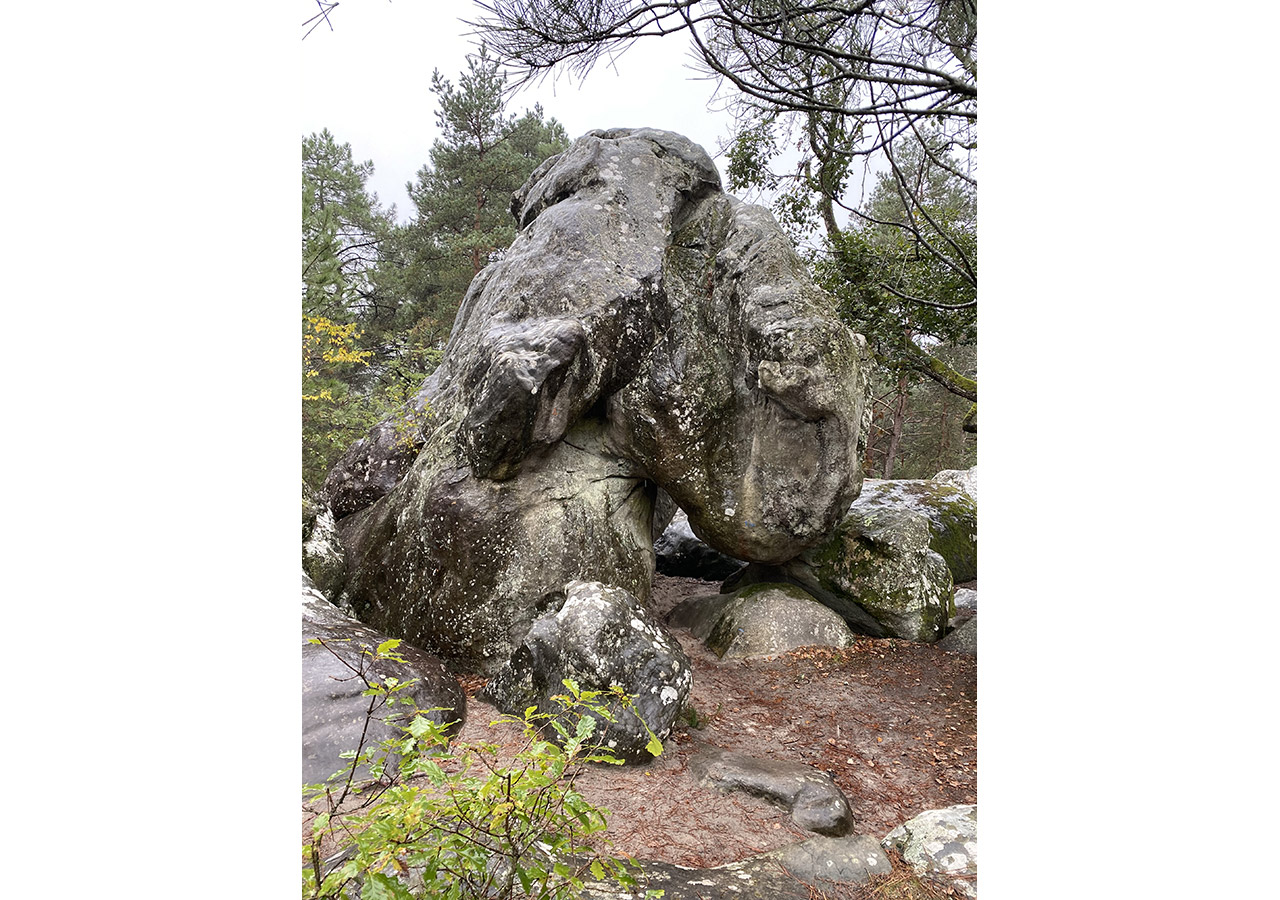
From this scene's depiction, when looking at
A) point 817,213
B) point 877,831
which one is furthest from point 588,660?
point 817,213

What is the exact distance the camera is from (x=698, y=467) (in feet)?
20.1

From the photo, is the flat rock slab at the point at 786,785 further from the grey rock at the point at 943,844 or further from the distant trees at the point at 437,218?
the distant trees at the point at 437,218

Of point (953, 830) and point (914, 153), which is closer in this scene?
point (953, 830)

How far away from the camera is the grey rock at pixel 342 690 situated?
3482 mm

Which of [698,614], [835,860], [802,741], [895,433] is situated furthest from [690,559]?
[895,433]

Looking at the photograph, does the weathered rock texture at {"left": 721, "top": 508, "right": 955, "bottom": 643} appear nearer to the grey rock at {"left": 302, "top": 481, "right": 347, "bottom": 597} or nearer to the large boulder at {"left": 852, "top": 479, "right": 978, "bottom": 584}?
the large boulder at {"left": 852, "top": 479, "right": 978, "bottom": 584}

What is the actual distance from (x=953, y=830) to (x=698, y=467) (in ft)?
11.7

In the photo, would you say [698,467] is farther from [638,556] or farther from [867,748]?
[867,748]

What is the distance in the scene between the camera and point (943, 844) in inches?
119

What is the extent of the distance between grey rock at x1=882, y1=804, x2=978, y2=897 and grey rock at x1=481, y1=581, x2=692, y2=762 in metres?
1.43

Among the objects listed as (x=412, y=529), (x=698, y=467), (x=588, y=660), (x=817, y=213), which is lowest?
(x=588, y=660)

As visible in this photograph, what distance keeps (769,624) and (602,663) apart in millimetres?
2404

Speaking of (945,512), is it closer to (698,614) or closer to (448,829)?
(698,614)

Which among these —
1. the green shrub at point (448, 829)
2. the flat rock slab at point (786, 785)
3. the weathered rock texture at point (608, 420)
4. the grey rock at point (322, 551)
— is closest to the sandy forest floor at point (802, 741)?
the flat rock slab at point (786, 785)
